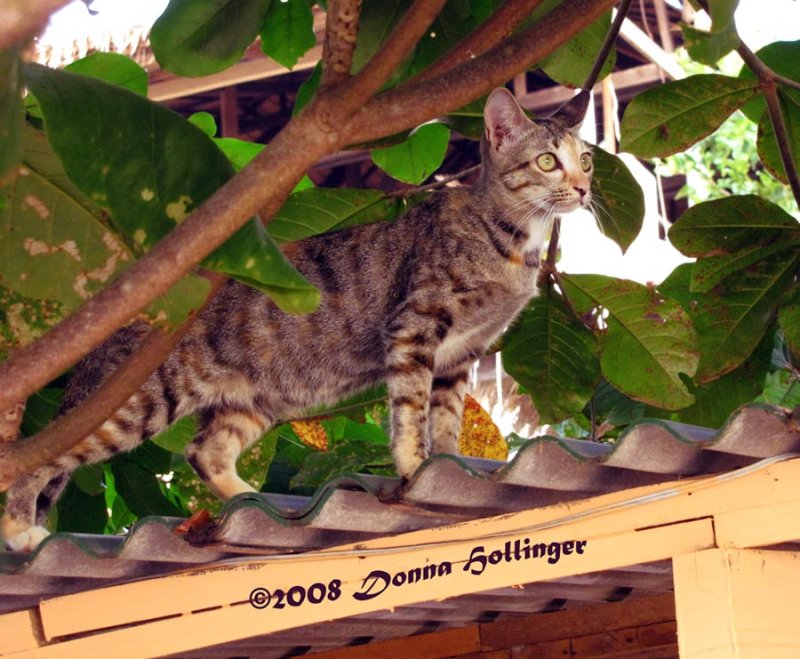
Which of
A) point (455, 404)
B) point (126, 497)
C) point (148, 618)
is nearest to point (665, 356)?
point (455, 404)

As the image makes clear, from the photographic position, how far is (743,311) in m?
3.56

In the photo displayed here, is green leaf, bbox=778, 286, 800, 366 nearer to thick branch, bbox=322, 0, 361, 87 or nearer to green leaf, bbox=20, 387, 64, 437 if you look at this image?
thick branch, bbox=322, 0, 361, 87

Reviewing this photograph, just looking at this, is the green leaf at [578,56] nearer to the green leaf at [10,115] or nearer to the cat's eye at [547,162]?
the cat's eye at [547,162]

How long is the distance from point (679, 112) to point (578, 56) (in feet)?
1.31

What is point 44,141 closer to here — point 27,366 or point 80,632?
point 27,366

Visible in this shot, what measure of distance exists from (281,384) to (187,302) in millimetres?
2146

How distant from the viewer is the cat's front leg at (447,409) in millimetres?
4051

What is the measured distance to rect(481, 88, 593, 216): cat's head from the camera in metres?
4.04

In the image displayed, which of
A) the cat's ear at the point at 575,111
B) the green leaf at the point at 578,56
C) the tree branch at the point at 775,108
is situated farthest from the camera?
the cat's ear at the point at 575,111

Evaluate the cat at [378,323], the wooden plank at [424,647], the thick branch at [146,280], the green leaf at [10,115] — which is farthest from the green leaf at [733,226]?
the green leaf at [10,115]

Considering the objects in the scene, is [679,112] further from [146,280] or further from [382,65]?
[146,280]

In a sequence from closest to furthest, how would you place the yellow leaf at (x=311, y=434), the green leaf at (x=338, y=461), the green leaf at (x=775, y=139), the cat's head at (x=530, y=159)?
1. the green leaf at (x=775, y=139)
2. the green leaf at (x=338, y=461)
3. the cat's head at (x=530, y=159)
4. the yellow leaf at (x=311, y=434)

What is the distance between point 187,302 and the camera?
6.19 ft

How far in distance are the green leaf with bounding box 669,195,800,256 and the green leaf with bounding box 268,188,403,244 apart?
109 cm
